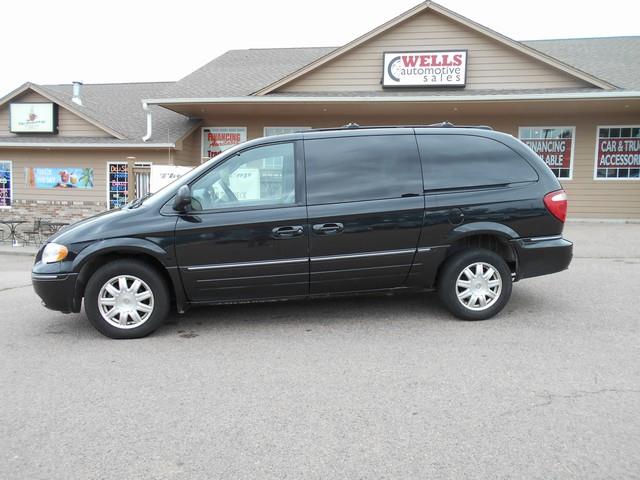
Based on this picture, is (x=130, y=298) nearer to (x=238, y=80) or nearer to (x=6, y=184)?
(x=238, y=80)

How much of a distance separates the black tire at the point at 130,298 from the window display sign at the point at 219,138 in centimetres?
1247

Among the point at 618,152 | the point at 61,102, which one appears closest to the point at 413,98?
the point at 618,152

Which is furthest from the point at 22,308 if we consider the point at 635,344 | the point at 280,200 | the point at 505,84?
the point at 505,84

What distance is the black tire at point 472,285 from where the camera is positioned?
199 inches

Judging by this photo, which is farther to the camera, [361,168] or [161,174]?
[161,174]

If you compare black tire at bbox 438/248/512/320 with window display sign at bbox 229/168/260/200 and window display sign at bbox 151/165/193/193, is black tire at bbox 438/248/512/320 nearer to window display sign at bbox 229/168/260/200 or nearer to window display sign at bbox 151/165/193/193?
window display sign at bbox 229/168/260/200

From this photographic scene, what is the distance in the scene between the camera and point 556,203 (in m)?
5.15

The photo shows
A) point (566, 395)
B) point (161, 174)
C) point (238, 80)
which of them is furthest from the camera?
point (238, 80)

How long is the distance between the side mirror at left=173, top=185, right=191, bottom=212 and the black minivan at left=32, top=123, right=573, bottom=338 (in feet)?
0.04

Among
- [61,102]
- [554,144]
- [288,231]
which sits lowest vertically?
[288,231]

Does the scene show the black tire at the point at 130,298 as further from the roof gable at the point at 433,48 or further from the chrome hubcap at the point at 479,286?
the roof gable at the point at 433,48

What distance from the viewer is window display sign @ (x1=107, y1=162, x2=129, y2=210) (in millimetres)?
16719

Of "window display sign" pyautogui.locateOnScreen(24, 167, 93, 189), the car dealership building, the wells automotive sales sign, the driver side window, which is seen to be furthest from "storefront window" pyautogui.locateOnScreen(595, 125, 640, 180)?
"window display sign" pyautogui.locateOnScreen(24, 167, 93, 189)

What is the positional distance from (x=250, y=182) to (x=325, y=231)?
2.85ft
